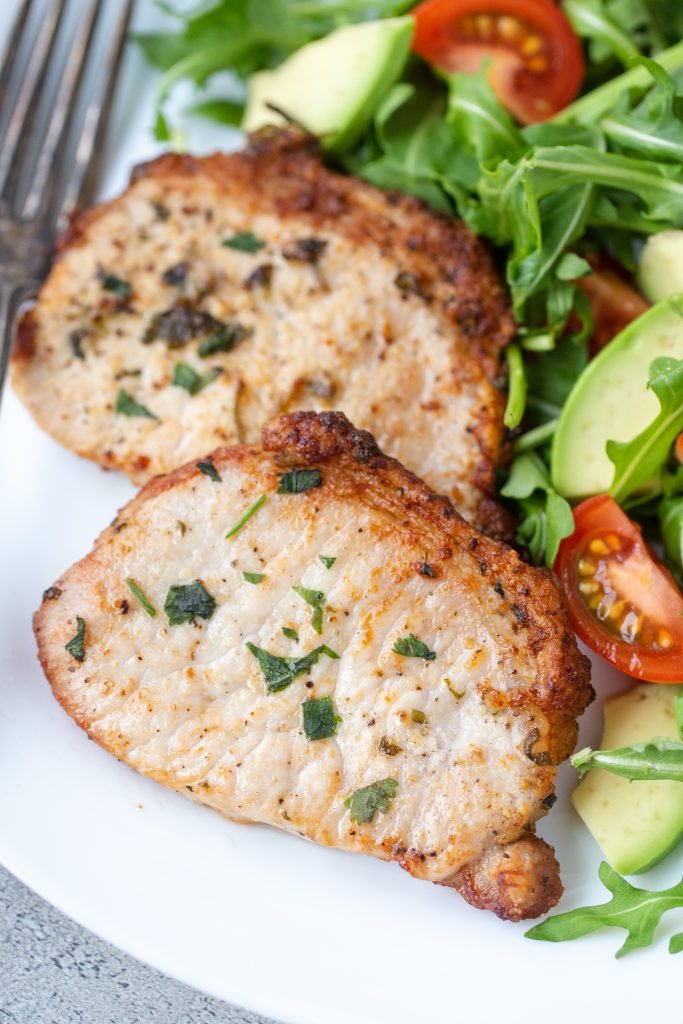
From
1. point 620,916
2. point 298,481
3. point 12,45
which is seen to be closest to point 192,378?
point 298,481

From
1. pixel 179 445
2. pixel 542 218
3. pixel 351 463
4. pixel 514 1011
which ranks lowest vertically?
pixel 514 1011

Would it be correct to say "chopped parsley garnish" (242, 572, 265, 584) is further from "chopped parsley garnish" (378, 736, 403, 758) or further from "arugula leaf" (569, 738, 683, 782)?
"arugula leaf" (569, 738, 683, 782)

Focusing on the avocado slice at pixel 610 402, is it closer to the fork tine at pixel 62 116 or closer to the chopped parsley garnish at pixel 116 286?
the chopped parsley garnish at pixel 116 286

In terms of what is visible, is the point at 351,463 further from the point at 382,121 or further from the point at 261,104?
the point at 261,104

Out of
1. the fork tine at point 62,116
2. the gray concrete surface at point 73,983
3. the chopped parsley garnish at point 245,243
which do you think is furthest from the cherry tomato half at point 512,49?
the gray concrete surface at point 73,983

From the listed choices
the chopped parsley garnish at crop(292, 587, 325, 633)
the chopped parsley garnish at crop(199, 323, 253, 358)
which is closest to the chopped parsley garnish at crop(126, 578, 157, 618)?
the chopped parsley garnish at crop(292, 587, 325, 633)

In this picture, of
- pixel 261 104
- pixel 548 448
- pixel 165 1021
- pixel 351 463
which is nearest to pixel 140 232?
pixel 261 104
